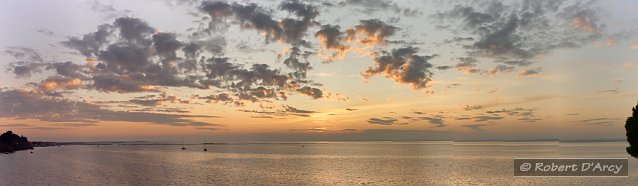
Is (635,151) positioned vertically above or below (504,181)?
above

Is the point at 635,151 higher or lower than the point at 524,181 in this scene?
higher

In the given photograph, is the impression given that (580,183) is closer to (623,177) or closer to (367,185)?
(623,177)

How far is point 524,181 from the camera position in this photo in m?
86.3

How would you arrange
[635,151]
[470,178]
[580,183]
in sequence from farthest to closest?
[470,178] < [580,183] < [635,151]

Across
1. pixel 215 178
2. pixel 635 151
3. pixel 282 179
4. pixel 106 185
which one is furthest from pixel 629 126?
pixel 106 185

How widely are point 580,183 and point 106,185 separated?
85630 millimetres

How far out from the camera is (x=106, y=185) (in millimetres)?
83375

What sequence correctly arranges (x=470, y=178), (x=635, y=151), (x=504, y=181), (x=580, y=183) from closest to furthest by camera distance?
(x=635, y=151) < (x=580, y=183) < (x=504, y=181) < (x=470, y=178)

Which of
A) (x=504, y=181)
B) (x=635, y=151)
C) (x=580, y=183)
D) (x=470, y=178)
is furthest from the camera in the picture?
(x=470, y=178)

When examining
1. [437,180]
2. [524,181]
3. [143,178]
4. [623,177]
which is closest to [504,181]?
[524,181]

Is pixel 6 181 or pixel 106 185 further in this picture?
pixel 6 181

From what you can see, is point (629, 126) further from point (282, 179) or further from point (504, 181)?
point (282, 179)

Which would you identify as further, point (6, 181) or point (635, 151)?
point (6, 181)

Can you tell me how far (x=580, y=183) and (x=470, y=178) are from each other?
66.3 ft
